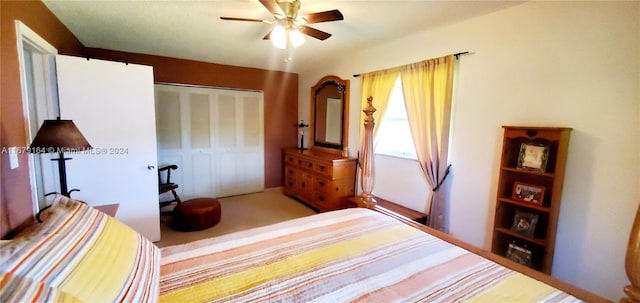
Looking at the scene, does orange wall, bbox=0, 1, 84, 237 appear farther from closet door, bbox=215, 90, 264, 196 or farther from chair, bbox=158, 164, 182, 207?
closet door, bbox=215, 90, 264, 196

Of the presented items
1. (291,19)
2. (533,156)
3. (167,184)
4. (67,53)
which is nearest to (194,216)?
(167,184)

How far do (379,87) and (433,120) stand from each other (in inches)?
34.2

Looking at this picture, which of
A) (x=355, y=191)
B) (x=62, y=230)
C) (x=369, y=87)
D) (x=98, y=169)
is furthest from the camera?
(x=355, y=191)

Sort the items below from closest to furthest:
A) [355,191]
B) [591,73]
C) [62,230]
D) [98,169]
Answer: [62,230] < [591,73] < [98,169] < [355,191]

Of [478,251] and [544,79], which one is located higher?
[544,79]

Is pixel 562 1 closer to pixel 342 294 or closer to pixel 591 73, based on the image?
pixel 591 73

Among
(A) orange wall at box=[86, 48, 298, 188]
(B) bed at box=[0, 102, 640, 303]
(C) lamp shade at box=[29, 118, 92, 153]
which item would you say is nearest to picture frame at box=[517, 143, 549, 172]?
(B) bed at box=[0, 102, 640, 303]

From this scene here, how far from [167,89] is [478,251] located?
4.29 m

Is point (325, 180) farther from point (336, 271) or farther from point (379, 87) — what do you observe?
point (336, 271)

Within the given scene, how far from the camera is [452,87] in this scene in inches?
99.0

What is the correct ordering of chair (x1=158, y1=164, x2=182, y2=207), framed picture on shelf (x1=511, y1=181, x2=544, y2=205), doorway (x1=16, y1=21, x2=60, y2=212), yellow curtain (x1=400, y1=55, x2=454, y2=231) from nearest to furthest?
framed picture on shelf (x1=511, y1=181, x2=544, y2=205) → doorway (x1=16, y1=21, x2=60, y2=212) → yellow curtain (x1=400, y1=55, x2=454, y2=231) → chair (x1=158, y1=164, x2=182, y2=207)

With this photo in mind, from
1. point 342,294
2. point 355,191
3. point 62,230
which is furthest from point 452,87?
point 62,230

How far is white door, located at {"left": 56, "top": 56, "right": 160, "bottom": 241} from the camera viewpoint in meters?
2.35

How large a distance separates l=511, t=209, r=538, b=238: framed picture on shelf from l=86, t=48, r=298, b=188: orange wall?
148 inches
